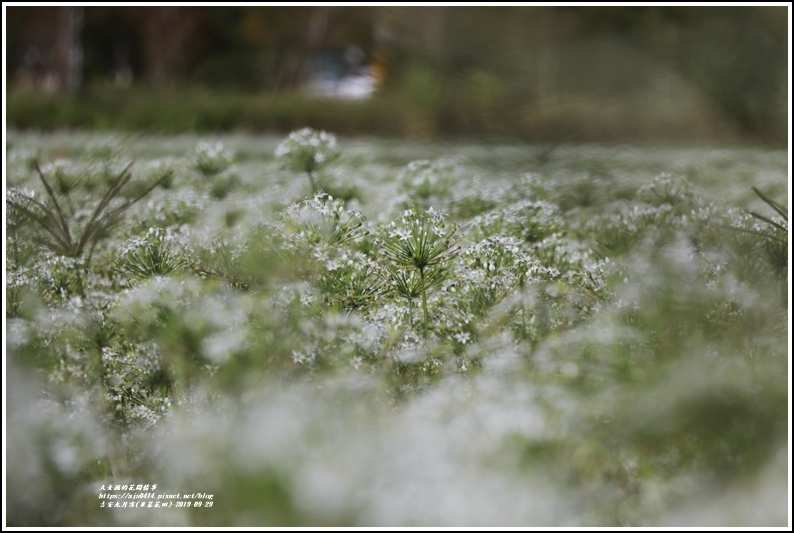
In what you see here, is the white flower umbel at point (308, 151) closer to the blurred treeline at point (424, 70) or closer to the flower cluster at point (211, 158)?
the blurred treeline at point (424, 70)

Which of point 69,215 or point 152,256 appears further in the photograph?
point 69,215

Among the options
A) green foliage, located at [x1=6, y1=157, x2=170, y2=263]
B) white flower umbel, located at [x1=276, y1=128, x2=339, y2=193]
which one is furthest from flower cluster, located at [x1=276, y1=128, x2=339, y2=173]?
green foliage, located at [x1=6, y1=157, x2=170, y2=263]

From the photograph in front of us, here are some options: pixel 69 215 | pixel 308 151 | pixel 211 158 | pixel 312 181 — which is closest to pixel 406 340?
pixel 312 181

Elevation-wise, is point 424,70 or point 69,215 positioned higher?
point 424,70

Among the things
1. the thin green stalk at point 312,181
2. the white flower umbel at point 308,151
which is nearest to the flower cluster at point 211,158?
the white flower umbel at point 308,151

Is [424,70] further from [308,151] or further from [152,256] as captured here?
[152,256]
